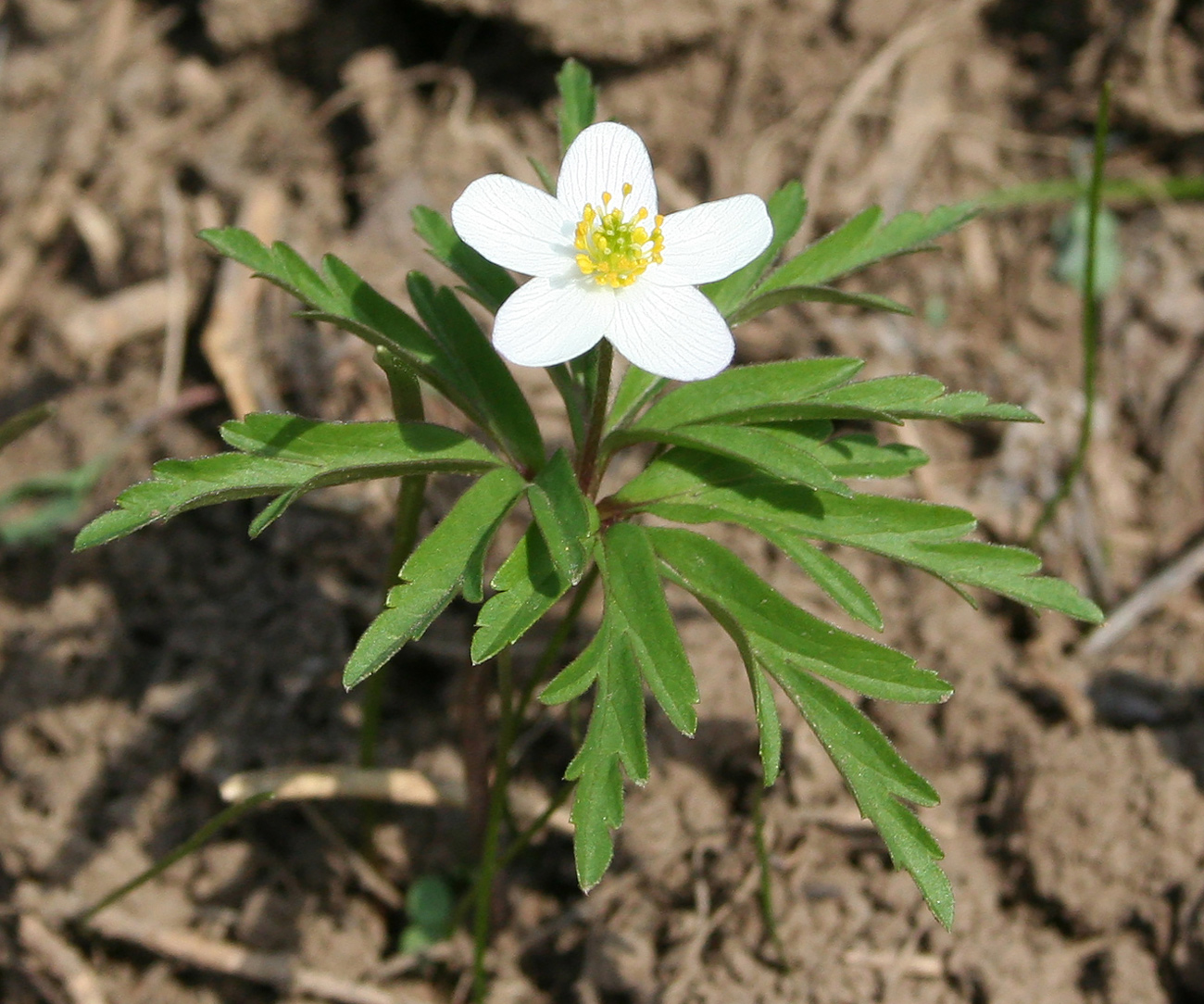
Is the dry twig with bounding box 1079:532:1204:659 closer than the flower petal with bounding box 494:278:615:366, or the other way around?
the flower petal with bounding box 494:278:615:366

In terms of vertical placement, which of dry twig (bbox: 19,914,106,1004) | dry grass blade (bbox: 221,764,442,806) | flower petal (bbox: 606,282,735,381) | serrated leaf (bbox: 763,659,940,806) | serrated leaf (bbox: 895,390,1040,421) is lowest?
dry twig (bbox: 19,914,106,1004)

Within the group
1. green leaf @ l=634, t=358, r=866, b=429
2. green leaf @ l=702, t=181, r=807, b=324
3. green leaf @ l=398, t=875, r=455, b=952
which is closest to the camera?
green leaf @ l=634, t=358, r=866, b=429

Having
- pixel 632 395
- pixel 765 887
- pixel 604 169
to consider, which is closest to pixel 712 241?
pixel 604 169

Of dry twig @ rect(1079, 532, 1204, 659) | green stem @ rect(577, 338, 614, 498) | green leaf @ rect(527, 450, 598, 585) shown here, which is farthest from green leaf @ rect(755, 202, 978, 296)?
dry twig @ rect(1079, 532, 1204, 659)

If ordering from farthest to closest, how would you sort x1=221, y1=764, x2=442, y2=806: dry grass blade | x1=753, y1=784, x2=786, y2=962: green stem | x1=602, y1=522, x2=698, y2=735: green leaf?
x1=221, y1=764, x2=442, y2=806: dry grass blade, x1=753, y1=784, x2=786, y2=962: green stem, x1=602, y1=522, x2=698, y2=735: green leaf

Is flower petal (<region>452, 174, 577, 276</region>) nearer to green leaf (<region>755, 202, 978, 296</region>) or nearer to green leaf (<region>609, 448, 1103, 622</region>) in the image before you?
green leaf (<region>755, 202, 978, 296</region>)

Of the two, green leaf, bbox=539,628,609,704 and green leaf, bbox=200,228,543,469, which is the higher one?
green leaf, bbox=200,228,543,469
